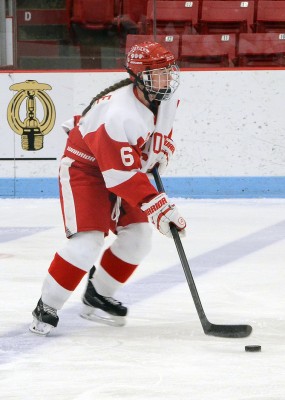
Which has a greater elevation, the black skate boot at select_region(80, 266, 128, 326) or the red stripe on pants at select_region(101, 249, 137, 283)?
the red stripe on pants at select_region(101, 249, 137, 283)

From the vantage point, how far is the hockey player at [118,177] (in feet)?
8.84

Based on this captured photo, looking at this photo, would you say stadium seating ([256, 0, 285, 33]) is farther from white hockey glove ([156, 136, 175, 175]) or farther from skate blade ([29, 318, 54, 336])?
skate blade ([29, 318, 54, 336])

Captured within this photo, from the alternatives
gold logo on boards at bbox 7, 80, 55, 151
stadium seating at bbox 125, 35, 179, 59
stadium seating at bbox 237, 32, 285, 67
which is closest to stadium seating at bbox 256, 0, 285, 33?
stadium seating at bbox 237, 32, 285, 67


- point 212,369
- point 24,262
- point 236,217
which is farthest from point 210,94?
point 212,369

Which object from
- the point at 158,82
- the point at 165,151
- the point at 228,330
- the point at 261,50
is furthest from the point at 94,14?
the point at 228,330

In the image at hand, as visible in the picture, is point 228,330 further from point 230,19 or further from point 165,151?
point 230,19

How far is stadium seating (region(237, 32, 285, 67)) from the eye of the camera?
5.94m

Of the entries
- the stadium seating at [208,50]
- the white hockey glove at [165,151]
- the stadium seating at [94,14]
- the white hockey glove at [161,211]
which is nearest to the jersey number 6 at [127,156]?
the white hockey glove at [161,211]

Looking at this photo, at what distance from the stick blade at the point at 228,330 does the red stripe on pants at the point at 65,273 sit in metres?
0.37

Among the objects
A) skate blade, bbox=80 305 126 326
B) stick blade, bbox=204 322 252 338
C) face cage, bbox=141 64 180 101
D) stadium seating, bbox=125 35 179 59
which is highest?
face cage, bbox=141 64 180 101

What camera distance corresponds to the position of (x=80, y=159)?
2.86 metres

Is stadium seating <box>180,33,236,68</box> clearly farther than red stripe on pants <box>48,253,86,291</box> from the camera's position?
Yes

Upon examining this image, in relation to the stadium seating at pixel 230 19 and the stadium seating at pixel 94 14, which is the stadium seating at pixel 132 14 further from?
the stadium seating at pixel 230 19

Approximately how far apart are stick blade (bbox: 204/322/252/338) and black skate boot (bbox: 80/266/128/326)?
0.31m
